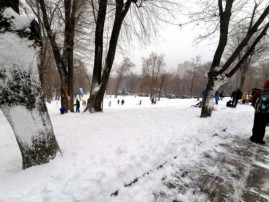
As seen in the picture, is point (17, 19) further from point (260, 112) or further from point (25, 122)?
point (260, 112)

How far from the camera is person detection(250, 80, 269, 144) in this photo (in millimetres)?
4160

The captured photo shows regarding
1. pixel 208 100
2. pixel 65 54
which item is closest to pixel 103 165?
pixel 208 100

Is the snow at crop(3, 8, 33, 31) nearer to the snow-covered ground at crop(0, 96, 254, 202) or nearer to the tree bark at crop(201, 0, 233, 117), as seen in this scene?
the snow-covered ground at crop(0, 96, 254, 202)

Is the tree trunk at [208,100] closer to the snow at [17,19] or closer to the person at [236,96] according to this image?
the snow at [17,19]

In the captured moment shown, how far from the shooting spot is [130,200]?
195 centimetres

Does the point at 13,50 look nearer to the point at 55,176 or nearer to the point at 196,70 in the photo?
the point at 55,176

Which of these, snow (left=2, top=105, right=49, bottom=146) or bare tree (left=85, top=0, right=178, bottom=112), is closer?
snow (left=2, top=105, right=49, bottom=146)

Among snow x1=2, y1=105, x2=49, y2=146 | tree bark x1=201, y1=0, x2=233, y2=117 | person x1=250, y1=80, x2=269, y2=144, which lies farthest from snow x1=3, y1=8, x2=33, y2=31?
tree bark x1=201, y1=0, x2=233, y2=117

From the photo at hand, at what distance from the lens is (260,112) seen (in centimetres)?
424

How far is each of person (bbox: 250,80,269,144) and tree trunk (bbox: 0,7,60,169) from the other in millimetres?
5107

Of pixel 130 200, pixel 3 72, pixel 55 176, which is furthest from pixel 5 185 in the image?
pixel 130 200

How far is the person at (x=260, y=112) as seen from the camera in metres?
4.16

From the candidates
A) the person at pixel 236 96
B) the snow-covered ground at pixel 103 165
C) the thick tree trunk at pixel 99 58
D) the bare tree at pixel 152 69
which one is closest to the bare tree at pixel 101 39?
the thick tree trunk at pixel 99 58

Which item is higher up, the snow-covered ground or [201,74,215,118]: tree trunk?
[201,74,215,118]: tree trunk
